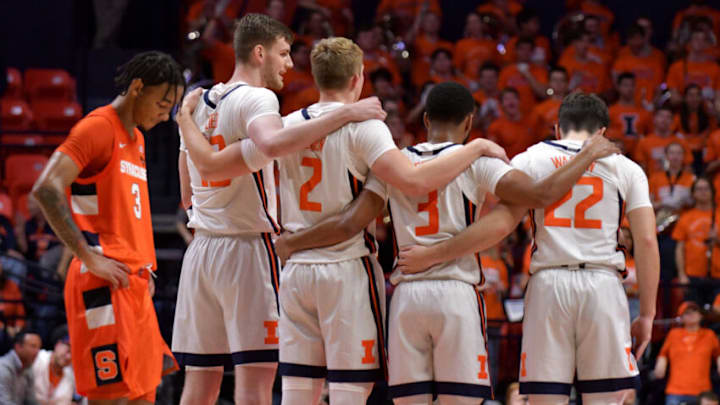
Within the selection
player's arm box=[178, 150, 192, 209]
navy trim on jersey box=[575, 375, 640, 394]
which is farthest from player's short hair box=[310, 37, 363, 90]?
navy trim on jersey box=[575, 375, 640, 394]

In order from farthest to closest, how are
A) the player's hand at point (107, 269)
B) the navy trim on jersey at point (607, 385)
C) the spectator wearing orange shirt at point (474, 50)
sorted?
the spectator wearing orange shirt at point (474, 50), the navy trim on jersey at point (607, 385), the player's hand at point (107, 269)

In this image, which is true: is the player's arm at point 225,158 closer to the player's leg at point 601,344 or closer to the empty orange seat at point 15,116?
the player's leg at point 601,344

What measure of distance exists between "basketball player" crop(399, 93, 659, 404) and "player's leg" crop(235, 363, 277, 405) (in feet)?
4.53

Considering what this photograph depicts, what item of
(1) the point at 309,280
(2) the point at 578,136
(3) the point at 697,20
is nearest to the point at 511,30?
(3) the point at 697,20

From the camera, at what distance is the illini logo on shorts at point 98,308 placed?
497 cm

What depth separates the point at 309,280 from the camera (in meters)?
5.10

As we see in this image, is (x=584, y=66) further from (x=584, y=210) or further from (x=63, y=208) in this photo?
(x=63, y=208)

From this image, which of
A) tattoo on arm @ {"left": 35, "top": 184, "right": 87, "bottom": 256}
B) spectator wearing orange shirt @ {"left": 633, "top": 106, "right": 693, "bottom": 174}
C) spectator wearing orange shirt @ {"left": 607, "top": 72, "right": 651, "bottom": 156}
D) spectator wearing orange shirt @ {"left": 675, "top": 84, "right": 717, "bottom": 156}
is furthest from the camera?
spectator wearing orange shirt @ {"left": 607, "top": 72, "right": 651, "bottom": 156}

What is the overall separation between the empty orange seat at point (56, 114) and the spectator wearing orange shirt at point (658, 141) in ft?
23.8

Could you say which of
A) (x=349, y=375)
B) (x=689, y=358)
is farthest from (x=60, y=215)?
(x=689, y=358)

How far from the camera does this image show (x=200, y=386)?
18.0 ft

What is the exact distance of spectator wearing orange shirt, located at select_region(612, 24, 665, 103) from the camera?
13492mm

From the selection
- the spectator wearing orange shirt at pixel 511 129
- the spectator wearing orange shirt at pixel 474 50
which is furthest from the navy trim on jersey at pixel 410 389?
the spectator wearing orange shirt at pixel 474 50

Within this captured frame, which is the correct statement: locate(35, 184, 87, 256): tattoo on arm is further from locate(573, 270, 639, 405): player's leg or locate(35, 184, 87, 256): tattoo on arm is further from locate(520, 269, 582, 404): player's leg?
locate(573, 270, 639, 405): player's leg
